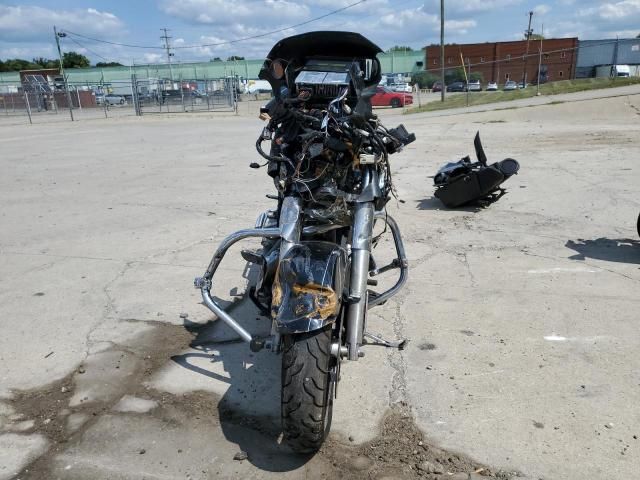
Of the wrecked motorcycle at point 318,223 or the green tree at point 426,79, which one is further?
the green tree at point 426,79

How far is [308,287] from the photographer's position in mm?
2621

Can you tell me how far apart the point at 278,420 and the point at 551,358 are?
1982mm

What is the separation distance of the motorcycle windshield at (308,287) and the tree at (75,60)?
108 meters

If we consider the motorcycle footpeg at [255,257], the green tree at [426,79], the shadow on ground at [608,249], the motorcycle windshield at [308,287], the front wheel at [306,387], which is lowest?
the shadow on ground at [608,249]

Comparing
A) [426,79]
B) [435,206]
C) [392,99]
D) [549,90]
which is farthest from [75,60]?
[435,206]

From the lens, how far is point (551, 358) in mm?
3625

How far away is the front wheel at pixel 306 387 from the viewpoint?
2494 millimetres

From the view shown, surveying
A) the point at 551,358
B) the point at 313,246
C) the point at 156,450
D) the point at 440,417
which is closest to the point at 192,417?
the point at 156,450

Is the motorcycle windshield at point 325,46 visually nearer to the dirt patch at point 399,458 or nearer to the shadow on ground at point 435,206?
the dirt patch at point 399,458

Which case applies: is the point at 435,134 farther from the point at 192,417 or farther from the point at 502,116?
the point at 192,417

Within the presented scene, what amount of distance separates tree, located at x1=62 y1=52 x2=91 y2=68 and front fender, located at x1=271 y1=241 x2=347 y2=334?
354 ft

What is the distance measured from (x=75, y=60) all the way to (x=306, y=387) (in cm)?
11102

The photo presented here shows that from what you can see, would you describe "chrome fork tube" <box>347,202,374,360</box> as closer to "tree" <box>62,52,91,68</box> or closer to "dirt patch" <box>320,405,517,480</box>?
"dirt patch" <box>320,405,517,480</box>

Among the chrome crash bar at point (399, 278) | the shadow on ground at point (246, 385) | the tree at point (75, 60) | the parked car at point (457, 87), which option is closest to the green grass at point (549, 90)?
the parked car at point (457, 87)
